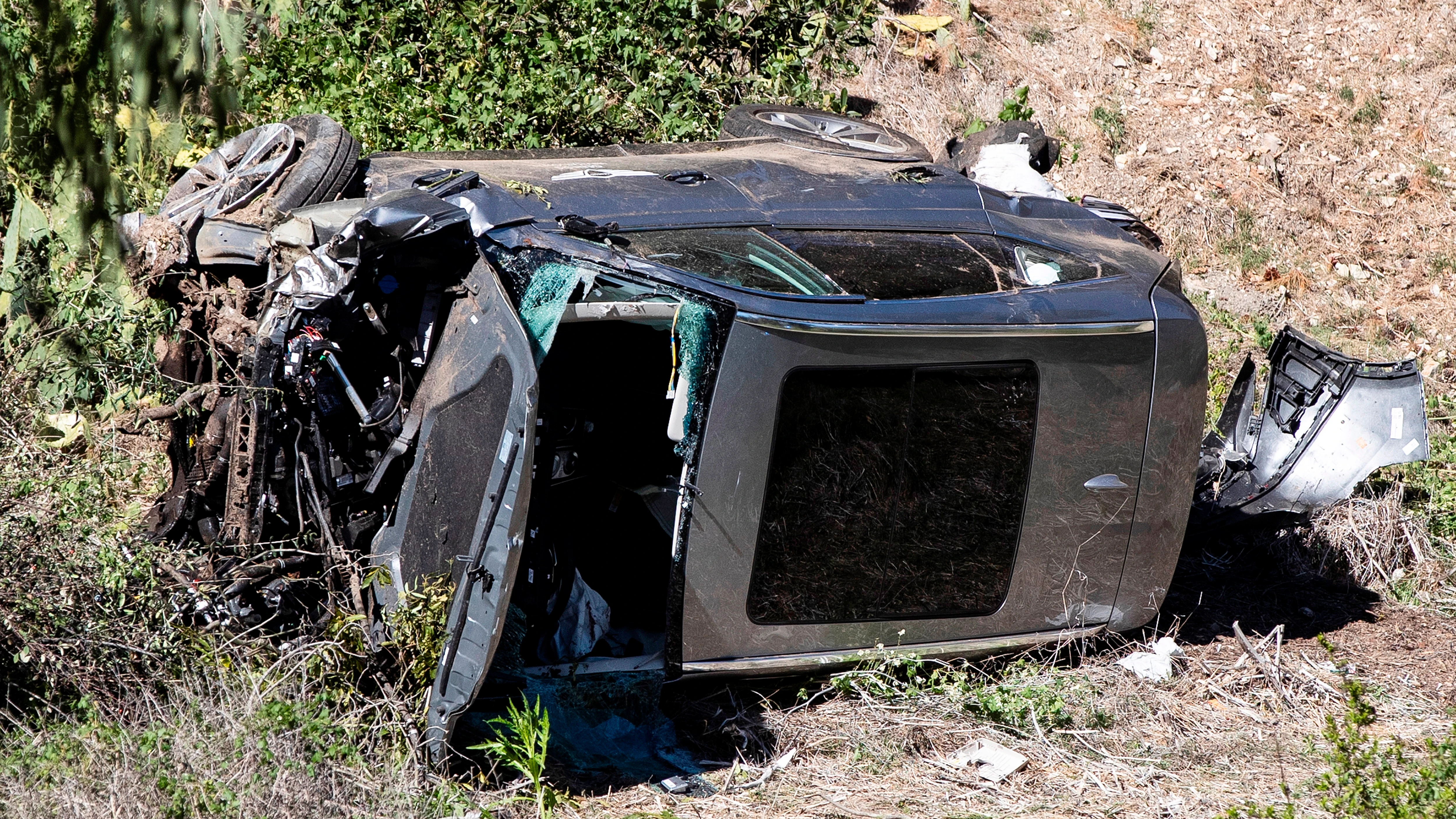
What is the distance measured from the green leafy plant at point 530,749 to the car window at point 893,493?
760 mm

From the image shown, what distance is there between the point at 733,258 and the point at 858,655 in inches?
56.4

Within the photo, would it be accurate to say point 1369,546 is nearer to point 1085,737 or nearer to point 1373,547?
point 1373,547

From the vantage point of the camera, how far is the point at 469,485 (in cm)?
362

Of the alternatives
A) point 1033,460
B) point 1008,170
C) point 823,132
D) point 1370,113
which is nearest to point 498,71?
point 823,132

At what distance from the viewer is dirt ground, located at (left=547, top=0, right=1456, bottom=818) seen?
4.21 meters

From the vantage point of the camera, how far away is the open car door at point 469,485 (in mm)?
3406

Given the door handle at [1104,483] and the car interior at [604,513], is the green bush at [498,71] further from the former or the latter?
the door handle at [1104,483]

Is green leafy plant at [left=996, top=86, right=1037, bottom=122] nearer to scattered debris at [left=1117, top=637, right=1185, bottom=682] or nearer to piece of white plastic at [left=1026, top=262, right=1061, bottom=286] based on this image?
piece of white plastic at [left=1026, top=262, right=1061, bottom=286]

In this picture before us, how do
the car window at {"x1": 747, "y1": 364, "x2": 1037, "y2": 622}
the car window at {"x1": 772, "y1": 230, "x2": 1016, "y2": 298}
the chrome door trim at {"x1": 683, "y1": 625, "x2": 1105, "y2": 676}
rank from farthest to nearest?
1. the car window at {"x1": 772, "y1": 230, "x2": 1016, "y2": 298}
2. the chrome door trim at {"x1": 683, "y1": 625, "x2": 1105, "y2": 676}
3. the car window at {"x1": 747, "y1": 364, "x2": 1037, "y2": 622}

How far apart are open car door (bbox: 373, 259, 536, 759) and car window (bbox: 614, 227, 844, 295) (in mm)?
577

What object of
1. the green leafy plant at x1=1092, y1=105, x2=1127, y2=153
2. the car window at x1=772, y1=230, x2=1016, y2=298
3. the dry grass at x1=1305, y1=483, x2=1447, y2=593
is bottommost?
the dry grass at x1=1305, y1=483, x2=1447, y2=593

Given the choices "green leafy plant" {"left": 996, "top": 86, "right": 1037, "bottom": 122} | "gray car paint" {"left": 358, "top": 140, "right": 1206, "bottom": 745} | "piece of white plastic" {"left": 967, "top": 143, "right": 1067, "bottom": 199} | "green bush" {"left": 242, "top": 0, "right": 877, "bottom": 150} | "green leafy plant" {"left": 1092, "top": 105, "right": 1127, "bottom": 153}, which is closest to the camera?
"gray car paint" {"left": 358, "top": 140, "right": 1206, "bottom": 745}

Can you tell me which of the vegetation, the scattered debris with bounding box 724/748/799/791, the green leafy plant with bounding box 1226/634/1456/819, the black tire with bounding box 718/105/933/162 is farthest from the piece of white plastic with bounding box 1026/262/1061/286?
the scattered debris with bounding box 724/748/799/791

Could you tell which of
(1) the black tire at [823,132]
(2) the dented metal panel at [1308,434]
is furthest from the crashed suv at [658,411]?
(2) the dented metal panel at [1308,434]
